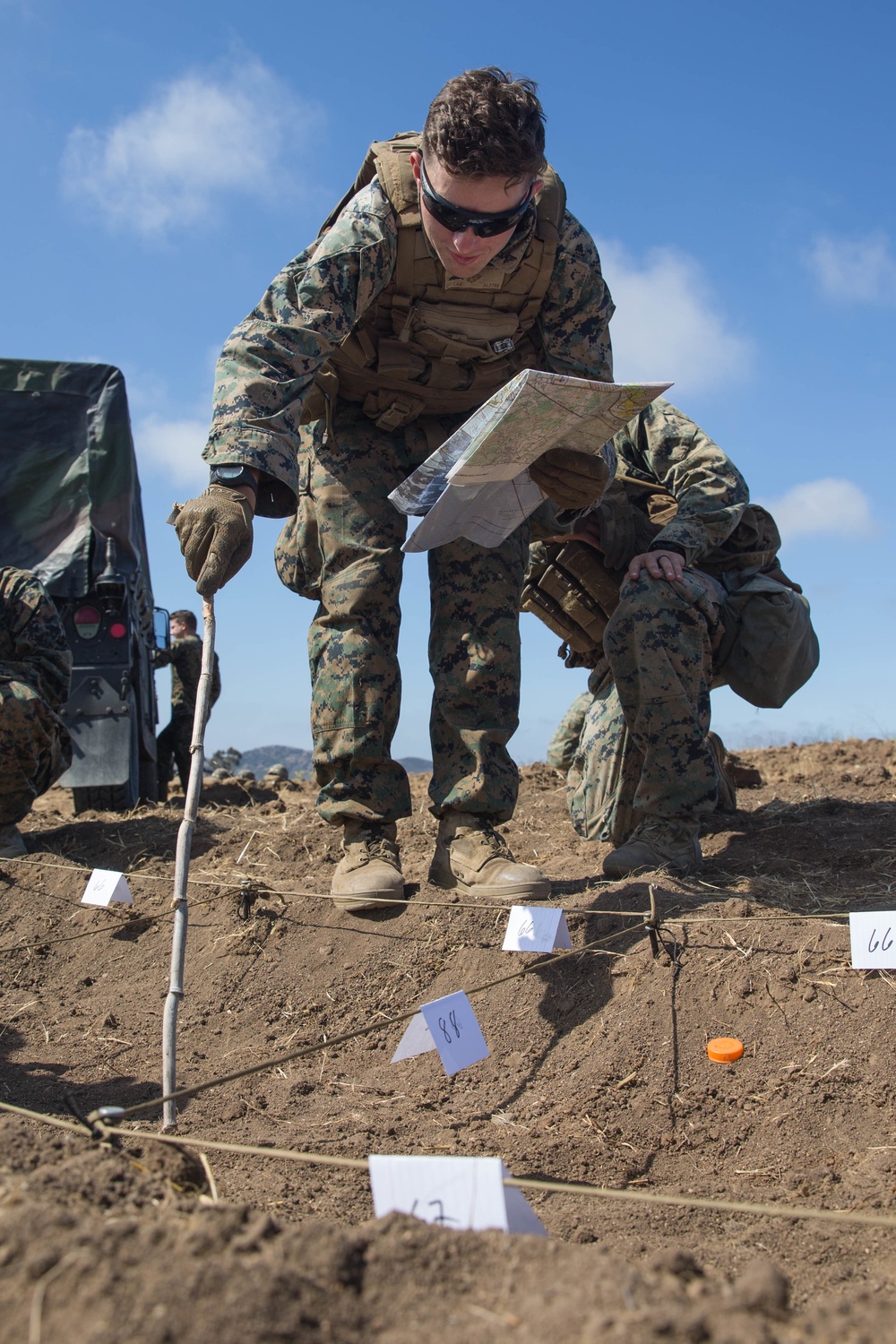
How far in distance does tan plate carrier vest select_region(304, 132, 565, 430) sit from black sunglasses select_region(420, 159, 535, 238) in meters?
0.14

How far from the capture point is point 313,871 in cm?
397

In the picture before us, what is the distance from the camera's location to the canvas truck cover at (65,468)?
19.3 ft

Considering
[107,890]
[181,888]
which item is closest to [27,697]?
[107,890]

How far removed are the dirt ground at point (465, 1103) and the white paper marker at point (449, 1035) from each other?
12 centimetres

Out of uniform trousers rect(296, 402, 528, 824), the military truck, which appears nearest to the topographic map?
uniform trousers rect(296, 402, 528, 824)

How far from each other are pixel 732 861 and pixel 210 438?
2063 millimetres

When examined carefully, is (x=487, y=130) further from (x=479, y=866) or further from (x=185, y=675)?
(x=185, y=675)

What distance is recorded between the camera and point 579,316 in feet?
10.3

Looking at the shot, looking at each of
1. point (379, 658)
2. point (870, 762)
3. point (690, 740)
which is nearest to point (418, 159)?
point (379, 658)

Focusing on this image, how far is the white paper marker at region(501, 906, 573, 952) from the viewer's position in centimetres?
253

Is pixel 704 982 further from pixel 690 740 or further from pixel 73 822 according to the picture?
pixel 73 822

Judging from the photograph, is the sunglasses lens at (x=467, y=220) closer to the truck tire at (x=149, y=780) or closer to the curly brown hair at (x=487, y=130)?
the curly brown hair at (x=487, y=130)

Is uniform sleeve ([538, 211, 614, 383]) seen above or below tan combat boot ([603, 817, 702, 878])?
above

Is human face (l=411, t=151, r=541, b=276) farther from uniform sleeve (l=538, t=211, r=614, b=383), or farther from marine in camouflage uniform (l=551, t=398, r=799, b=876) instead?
marine in camouflage uniform (l=551, t=398, r=799, b=876)
